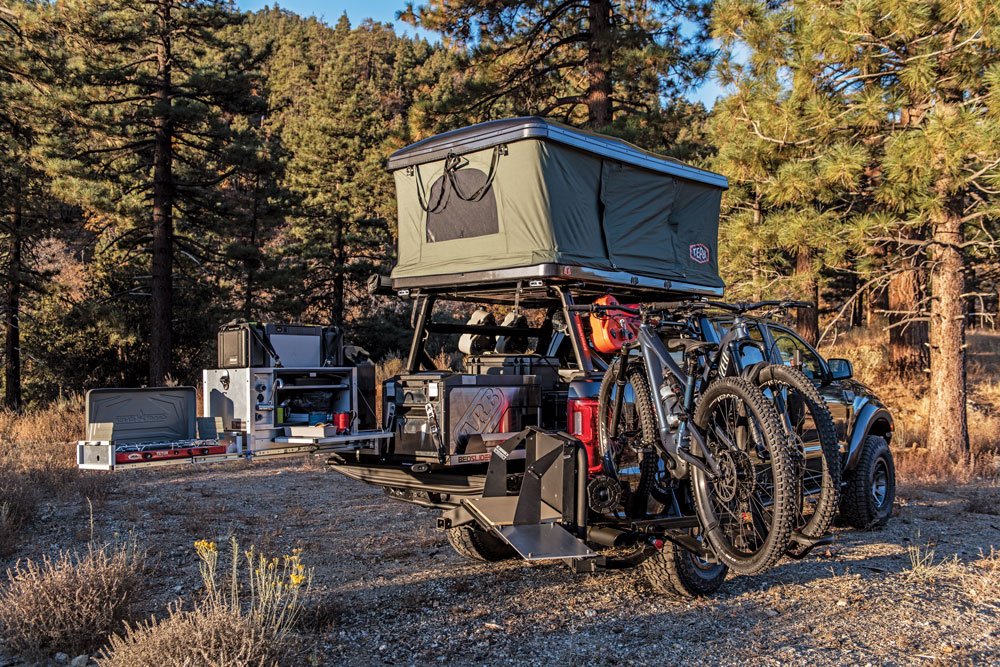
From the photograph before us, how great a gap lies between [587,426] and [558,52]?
14191 millimetres

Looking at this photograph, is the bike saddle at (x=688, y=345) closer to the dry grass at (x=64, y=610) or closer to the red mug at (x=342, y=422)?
the red mug at (x=342, y=422)

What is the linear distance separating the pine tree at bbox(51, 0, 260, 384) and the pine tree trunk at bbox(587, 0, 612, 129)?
27.5 feet

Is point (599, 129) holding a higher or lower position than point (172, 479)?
higher

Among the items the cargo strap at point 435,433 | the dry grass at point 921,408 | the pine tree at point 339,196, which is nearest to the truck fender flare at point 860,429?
the dry grass at point 921,408

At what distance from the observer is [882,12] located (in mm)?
10469

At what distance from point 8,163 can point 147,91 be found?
4.41 metres

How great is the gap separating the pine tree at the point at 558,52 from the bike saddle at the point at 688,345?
1008 centimetres

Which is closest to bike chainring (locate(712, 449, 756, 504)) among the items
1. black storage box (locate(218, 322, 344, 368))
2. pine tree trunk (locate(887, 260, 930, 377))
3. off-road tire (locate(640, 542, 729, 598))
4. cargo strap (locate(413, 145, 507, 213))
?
off-road tire (locate(640, 542, 729, 598))

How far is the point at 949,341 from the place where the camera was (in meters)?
11.6

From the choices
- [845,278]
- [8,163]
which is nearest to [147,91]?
[8,163]

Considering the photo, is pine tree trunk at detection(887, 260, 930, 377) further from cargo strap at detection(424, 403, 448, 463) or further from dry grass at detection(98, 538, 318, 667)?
dry grass at detection(98, 538, 318, 667)

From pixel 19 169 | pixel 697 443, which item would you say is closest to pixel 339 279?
pixel 19 169

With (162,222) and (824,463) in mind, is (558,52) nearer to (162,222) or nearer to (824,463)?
(162,222)

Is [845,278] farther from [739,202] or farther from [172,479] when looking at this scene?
[172,479]
